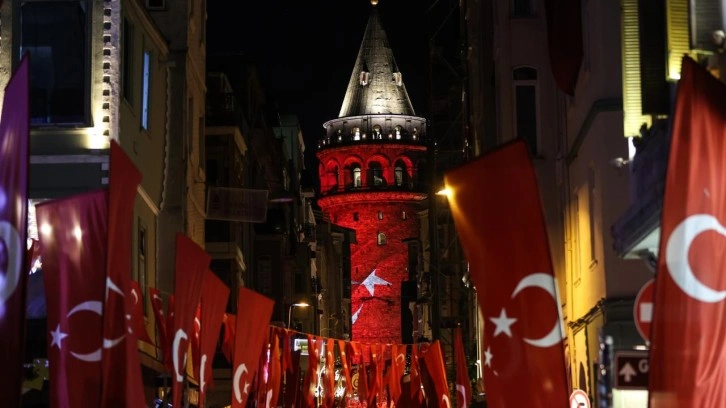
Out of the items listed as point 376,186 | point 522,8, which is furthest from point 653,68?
point 376,186

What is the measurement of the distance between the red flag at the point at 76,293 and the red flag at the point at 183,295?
260 inches

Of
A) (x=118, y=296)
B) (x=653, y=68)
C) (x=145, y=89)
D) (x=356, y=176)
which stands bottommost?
(x=118, y=296)

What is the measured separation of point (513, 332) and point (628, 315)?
13220mm

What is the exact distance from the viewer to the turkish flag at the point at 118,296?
15180 millimetres

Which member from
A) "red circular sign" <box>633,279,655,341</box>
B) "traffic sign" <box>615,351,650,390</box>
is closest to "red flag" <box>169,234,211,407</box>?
"red circular sign" <box>633,279,655,341</box>

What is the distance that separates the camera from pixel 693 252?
10.8 m

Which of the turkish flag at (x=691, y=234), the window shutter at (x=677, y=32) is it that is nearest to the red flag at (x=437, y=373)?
the window shutter at (x=677, y=32)

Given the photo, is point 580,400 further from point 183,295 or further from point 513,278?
point 513,278

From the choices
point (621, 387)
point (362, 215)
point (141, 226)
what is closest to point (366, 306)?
point (362, 215)

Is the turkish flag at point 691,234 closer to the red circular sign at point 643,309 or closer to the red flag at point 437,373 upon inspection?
the red circular sign at point 643,309

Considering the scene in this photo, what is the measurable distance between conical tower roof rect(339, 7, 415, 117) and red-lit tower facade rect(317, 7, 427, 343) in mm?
101

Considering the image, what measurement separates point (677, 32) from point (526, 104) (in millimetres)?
22819

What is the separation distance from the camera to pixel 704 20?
1638 cm

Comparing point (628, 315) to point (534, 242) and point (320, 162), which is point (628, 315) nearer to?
point (534, 242)
